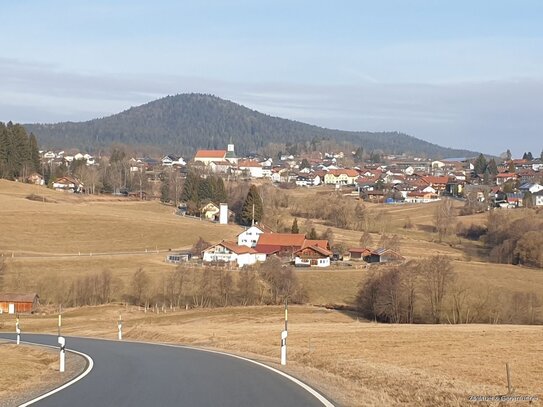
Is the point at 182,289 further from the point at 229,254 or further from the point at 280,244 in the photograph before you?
the point at 280,244

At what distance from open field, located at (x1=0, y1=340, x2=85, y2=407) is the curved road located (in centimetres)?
72

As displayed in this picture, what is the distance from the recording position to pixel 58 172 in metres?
168

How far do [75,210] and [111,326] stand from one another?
67.8 meters

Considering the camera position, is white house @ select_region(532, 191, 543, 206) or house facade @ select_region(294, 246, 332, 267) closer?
house facade @ select_region(294, 246, 332, 267)

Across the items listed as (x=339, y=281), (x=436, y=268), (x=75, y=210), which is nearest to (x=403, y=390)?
(x=436, y=268)

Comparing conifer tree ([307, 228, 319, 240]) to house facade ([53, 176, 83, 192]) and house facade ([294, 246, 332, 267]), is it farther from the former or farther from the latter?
house facade ([53, 176, 83, 192])

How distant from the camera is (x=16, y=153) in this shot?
494 feet

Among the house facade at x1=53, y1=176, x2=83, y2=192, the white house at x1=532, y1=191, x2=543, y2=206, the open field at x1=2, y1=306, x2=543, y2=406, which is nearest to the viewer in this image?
the open field at x1=2, y1=306, x2=543, y2=406

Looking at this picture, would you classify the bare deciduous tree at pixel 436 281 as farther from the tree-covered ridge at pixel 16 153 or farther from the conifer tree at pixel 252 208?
the tree-covered ridge at pixel 16 153

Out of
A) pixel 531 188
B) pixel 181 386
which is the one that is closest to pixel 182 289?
pixel 181 386

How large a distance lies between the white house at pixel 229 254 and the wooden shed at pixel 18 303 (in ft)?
84.5

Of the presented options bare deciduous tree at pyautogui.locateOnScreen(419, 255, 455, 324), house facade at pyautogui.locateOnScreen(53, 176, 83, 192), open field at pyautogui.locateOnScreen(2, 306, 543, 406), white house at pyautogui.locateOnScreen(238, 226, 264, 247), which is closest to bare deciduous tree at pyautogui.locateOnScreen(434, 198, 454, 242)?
white house at pyautogui.locateOnScreen(238, 226, 264, 247)

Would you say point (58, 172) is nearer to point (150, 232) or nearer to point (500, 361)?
point (150, 232)

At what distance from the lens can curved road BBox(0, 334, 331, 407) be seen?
47.8ft
